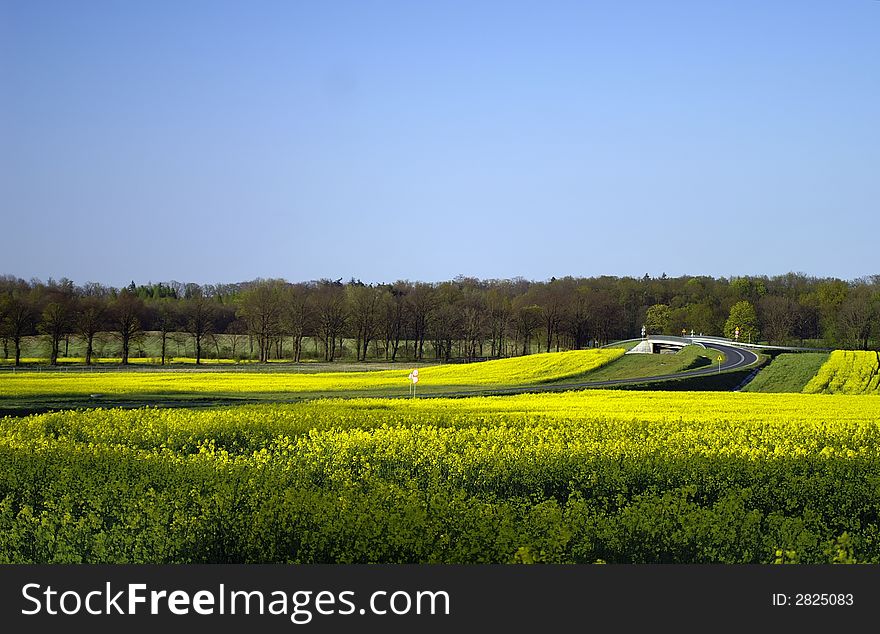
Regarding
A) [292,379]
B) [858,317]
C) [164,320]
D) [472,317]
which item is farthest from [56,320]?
[858,317]

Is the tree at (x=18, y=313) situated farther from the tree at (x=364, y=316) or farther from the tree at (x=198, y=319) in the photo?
the tree at (x=364, y=316)

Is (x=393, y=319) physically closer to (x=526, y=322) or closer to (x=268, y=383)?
(x=526, y=322)

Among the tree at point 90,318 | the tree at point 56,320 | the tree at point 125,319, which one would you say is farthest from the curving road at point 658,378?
the tree at point 125,319

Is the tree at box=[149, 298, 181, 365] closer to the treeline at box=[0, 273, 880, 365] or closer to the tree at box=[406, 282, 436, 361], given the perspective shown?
the treeline at box=[0, 273, 880, 365]

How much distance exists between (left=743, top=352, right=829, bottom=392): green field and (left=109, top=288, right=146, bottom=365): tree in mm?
34807

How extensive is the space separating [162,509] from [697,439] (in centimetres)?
1209

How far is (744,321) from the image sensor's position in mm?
92375

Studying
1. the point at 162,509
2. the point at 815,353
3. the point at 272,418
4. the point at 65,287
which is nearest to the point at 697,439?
the point at 272,418

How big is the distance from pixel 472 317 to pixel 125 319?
1802 inches

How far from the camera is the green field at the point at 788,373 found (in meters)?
48.6

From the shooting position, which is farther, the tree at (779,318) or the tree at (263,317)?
the tree at (779,318)

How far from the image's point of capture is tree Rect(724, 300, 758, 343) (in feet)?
300

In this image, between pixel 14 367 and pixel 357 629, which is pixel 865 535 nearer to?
pixel 357 629

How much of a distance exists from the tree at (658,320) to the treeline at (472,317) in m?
0.14
